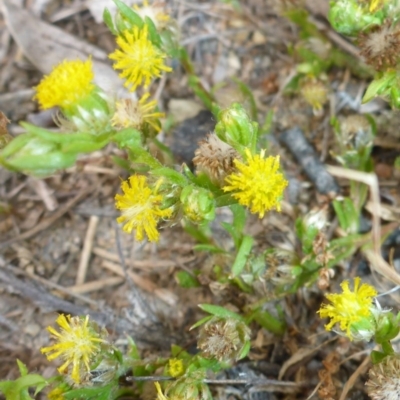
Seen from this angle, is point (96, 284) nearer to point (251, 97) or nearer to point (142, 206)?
point (142, 206)

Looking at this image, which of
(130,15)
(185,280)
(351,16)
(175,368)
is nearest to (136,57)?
(130,15)

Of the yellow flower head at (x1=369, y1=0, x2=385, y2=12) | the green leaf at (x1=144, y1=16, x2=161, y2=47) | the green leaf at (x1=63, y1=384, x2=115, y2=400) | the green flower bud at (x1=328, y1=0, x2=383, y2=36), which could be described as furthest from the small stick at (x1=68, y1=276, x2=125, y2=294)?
the yellow flower head at (x1=369, y1=0, x2=385, y2=12)

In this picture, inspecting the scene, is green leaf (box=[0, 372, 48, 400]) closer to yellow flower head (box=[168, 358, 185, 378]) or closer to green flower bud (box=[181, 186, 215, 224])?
yellow flower head (box=[168, 358, 185, 378])

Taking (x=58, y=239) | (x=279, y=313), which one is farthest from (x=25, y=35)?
(x=279, y=313)

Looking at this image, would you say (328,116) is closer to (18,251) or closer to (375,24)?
(375,24)

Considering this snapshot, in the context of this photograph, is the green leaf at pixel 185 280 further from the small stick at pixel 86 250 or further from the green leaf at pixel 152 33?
the green leaf at pixel 152 33

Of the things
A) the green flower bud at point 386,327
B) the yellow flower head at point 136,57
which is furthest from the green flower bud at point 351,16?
the green flower bud at point 386,327
